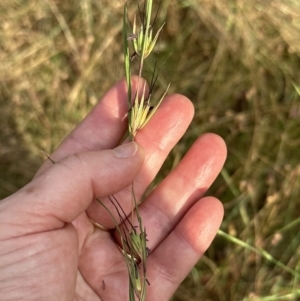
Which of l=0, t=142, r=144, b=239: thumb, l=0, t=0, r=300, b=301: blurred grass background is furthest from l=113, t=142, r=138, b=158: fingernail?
l=0, t=0, r=300, b=301: blurred grass background

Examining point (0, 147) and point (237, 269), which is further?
point (0, 147)

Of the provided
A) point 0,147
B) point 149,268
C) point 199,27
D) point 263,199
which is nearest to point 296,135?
point 263,199

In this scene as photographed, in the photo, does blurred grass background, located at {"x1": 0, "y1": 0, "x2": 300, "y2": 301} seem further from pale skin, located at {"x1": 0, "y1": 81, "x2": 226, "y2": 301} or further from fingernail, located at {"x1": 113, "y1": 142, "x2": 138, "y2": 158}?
fingernail, located at {"x1": 113, "y1": 142, "x2": 138, "y2": 158}

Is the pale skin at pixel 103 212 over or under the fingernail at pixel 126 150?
under

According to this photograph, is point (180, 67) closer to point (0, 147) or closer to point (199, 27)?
point (199, 27)

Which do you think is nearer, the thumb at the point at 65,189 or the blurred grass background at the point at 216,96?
the thumb at the point at 65,189

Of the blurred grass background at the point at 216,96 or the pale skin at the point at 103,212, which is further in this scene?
the blurred grass background at the point at 216,96

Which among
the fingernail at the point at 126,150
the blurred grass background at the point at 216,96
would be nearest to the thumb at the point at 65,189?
the fingernail at the point at 126,150

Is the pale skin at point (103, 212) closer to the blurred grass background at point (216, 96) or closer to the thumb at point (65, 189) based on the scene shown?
the thumb at point (65, 189)
